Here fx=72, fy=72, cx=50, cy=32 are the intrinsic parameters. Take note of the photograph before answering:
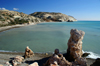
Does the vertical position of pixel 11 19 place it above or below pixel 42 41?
above

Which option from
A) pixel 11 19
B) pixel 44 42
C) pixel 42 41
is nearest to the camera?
pixel 44 42

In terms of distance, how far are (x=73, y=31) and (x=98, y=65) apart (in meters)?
2.94

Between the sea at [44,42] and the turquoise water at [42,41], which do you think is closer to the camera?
the sea at [44,42]

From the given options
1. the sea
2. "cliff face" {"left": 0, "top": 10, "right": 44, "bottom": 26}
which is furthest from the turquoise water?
"cliff face" {"left": 0, "top": 10, "right": 44, "bottom": 26}

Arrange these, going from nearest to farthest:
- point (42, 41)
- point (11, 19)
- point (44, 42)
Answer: point (44, 42) < point (42, 41) < point (11, 19)

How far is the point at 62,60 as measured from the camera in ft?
14.2

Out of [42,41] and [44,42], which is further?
[42,41]

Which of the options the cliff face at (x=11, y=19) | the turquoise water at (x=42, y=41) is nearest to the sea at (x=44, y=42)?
the turquoise water at (x=42, y=41)

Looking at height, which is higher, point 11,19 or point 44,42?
point 11,19

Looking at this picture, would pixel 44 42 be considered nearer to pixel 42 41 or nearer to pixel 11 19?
pixel 42 41

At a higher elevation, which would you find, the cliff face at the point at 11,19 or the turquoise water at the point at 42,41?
the cliff face at the point at 11,19

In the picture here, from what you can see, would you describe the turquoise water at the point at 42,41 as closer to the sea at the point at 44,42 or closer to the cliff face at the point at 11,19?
the sea at the point at 44,42

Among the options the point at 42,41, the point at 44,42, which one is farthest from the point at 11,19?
the point at 44,42

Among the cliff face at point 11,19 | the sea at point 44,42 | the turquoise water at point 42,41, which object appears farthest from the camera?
the cliff face at point 11,19
